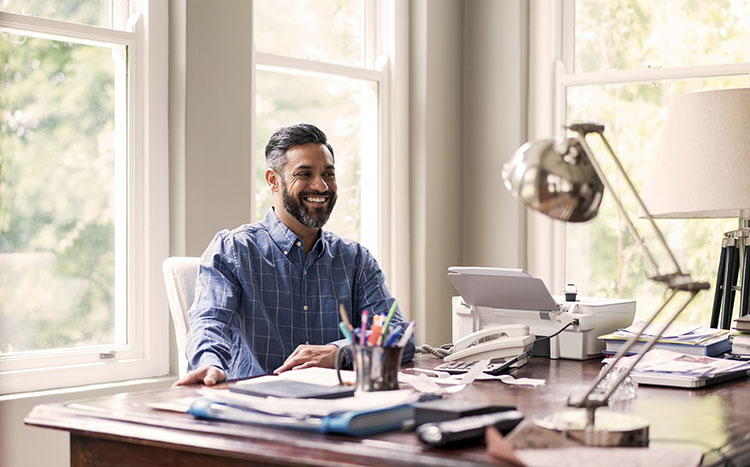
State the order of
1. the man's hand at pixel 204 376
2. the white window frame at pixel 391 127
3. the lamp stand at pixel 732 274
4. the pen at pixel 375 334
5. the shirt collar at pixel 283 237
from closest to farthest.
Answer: the pen at pixel 375 334 < the man's hand at pixel 204 376 < the shirt collar at pixel 283 237 < the lamp stand at pixel 732 274 < the white window frame at pixel 391 127

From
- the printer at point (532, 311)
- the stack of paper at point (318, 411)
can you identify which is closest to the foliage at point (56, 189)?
the printer at point (532, 311)

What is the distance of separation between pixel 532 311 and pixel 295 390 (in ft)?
3.59

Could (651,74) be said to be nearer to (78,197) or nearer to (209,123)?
(209,123)

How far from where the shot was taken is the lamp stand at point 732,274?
124 inches

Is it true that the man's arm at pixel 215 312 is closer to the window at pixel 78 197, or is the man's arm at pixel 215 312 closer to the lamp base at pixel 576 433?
the window at pixel 78 197

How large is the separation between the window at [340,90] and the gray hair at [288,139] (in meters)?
0.78

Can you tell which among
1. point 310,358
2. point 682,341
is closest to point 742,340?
point 682,341

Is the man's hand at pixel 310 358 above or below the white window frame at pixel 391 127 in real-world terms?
below

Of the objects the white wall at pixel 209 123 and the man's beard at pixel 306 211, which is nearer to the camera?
the man's beard at pixel 306 211

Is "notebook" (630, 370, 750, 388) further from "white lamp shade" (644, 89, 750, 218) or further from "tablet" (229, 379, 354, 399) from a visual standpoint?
"white lamp shade" (644, 89, 750, 218)

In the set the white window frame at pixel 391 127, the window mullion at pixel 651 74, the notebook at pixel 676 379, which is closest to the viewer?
the notebook at pixel 676 379

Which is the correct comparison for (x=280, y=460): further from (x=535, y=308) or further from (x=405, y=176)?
(x=405, y=176)

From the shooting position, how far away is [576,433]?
1.47m

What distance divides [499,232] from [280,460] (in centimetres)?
306
